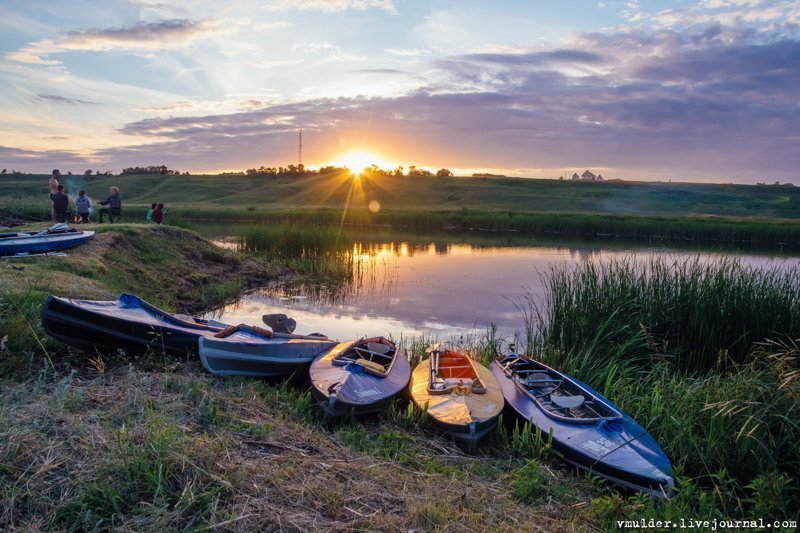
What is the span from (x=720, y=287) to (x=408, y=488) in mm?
6930

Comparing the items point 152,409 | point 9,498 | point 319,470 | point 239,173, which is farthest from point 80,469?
point 239,173

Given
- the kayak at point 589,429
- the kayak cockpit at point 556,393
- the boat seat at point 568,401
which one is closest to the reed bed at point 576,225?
the kayak cockpit at point 556,393

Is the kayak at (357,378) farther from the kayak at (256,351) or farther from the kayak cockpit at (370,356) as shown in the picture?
the kayak at (256,351)

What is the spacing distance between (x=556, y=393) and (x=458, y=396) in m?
1.44

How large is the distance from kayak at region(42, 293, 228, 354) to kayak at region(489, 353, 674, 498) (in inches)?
163

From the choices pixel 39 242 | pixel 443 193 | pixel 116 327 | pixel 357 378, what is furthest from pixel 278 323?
pixel 443 193

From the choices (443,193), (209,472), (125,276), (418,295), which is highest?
(443,193)

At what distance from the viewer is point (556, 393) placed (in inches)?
281

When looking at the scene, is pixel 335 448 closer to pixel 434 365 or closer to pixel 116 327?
pixel 434 365

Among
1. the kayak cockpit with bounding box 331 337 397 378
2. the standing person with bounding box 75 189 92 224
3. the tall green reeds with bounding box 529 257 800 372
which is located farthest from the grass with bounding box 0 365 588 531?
the standing person with bounding box 75 189 92 224

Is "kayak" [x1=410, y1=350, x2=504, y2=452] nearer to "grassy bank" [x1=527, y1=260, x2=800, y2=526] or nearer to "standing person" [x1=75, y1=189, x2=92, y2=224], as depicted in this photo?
"grassy bank" [x1=527, y1=260, x2=800, y2=526]

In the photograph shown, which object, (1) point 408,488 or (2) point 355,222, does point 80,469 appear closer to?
(1) point 408,488

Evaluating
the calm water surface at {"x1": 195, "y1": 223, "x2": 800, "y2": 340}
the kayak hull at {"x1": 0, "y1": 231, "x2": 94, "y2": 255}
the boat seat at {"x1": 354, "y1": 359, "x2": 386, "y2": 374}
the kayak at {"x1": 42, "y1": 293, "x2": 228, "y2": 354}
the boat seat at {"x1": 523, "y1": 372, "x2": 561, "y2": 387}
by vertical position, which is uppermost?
the kayak hull at {"x1": 0, "y1": 231, "x2": 94, "y2": 255}

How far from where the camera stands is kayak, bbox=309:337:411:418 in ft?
20.3
